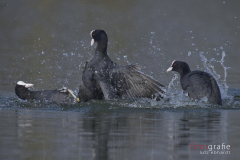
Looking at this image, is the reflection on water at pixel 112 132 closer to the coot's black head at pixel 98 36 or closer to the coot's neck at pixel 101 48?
the coot's neck at pixel 101 48

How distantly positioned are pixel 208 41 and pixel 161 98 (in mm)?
10383

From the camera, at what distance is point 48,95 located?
31.3 ft

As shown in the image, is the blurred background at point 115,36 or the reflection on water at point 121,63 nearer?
the reflection on water at point 121,63

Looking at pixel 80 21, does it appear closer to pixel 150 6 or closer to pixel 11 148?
pixel 150 6

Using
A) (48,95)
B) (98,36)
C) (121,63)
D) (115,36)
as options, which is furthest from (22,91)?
(115,36)

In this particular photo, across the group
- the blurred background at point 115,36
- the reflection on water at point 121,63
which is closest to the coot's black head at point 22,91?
the reflection on water at point 121,63

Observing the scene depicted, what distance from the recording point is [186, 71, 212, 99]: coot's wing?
886 cm

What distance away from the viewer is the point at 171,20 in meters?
22.8

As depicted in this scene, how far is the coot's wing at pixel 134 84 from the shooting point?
8984 millimetres

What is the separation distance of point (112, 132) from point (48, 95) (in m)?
3.75

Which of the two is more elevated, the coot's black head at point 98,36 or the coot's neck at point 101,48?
the coot's black head at point 98,36

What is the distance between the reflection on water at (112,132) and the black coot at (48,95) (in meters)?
1.01

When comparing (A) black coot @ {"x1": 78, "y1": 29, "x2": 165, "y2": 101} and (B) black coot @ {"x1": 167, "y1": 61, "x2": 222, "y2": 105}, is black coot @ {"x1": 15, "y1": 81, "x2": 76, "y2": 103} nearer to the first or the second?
(A) black coot @ {"x1": 78, "y1": 29, "x2": 165, "y2": 101}

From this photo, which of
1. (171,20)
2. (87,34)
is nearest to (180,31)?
(171,20)
